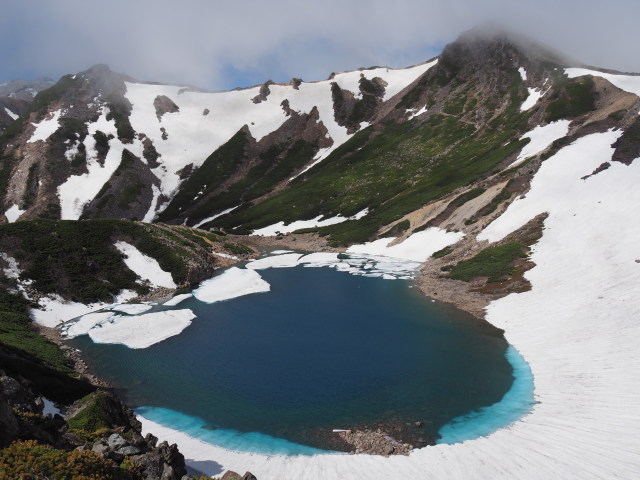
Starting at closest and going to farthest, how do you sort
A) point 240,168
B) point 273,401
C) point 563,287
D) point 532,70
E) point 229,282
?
point 273,401
point 563,287
point 229,282
point 532,70
point 240,168

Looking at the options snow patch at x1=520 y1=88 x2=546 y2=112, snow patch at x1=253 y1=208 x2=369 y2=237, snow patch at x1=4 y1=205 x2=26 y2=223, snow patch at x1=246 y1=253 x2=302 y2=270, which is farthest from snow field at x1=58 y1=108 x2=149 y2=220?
snow patch at x1=520 y1=88 x2=546 y2=112

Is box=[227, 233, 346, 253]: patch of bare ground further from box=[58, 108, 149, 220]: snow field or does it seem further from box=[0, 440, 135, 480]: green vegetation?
box=[0, 440, 135, 480]: green vegetation

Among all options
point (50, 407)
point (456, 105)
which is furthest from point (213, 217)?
point (50, 407)

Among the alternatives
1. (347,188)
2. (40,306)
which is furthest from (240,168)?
(40,306)

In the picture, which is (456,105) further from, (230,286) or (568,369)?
(568,369)

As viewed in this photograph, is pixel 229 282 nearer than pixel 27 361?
No

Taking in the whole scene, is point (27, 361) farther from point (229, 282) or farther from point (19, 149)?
point (19, 149)
